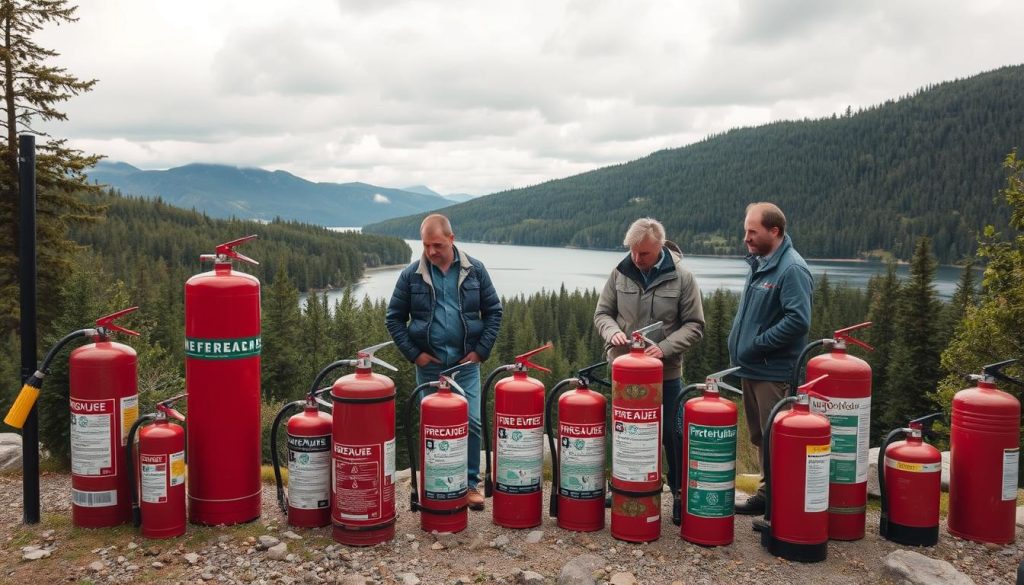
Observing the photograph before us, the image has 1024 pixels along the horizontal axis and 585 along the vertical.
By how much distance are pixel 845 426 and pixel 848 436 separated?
8 centimetres

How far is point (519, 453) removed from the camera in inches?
224

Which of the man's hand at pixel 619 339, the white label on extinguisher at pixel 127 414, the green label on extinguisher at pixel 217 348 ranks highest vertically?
the man's hand at pixel 619 339

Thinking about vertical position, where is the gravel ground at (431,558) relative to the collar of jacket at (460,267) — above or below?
below

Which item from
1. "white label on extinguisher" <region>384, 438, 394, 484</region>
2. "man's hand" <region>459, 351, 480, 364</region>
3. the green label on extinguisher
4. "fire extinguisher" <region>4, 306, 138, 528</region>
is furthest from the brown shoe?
"fire extinguisher" <region>4, 306, 138, 528</region>

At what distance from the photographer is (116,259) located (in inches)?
3155

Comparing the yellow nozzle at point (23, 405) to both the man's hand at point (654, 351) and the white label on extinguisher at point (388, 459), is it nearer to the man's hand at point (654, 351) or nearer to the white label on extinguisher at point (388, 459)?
the white label on extinguisher at point (388, 459)

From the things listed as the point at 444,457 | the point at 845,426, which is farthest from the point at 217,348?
the point at 845,426

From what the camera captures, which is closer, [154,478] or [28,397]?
[154,478]

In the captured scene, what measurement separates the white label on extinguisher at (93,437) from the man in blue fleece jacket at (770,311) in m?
4.80

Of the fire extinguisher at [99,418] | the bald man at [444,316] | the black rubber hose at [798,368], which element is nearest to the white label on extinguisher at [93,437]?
the fire extinguisher at [99,418]

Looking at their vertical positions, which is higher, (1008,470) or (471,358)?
(471,358)

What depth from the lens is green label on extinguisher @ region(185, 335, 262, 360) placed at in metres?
5.54

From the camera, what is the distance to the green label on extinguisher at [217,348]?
18.2ft

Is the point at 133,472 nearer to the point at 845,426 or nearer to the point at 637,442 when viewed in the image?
the point at 637,442
